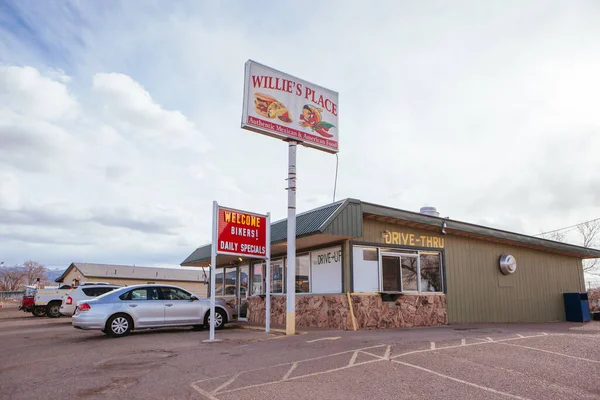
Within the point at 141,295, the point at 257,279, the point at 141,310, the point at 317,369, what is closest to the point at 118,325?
the point at 141,310

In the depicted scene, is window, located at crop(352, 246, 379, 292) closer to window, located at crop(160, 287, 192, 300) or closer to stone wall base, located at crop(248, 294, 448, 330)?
stone wall base, located at crop(248, 294, 448, 330)

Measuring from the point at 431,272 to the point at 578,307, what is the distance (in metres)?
8.43

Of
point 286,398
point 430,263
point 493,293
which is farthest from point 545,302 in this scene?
point 286,398

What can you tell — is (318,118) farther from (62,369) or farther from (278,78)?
(62,369)

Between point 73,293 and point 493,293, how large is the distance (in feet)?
56.3

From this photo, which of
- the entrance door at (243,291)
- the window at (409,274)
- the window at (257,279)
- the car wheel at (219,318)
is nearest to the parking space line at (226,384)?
the car wheel at (219,318)

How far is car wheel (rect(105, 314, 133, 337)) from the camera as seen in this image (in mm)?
12367

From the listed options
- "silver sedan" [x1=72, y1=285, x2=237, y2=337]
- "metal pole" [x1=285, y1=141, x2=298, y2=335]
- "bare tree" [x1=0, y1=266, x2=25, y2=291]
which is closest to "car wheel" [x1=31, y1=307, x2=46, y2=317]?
"silver sedan" [x1=72, y1=285, x2=237, y2=337]

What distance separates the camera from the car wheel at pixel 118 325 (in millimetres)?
12367

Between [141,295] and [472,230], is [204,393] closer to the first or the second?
[141,295]

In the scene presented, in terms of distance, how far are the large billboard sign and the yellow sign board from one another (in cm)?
353

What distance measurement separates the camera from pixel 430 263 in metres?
16.2

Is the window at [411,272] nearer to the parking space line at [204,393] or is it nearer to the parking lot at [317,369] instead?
the parking lot at [317,369]

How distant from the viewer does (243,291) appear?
2136 centimetres
